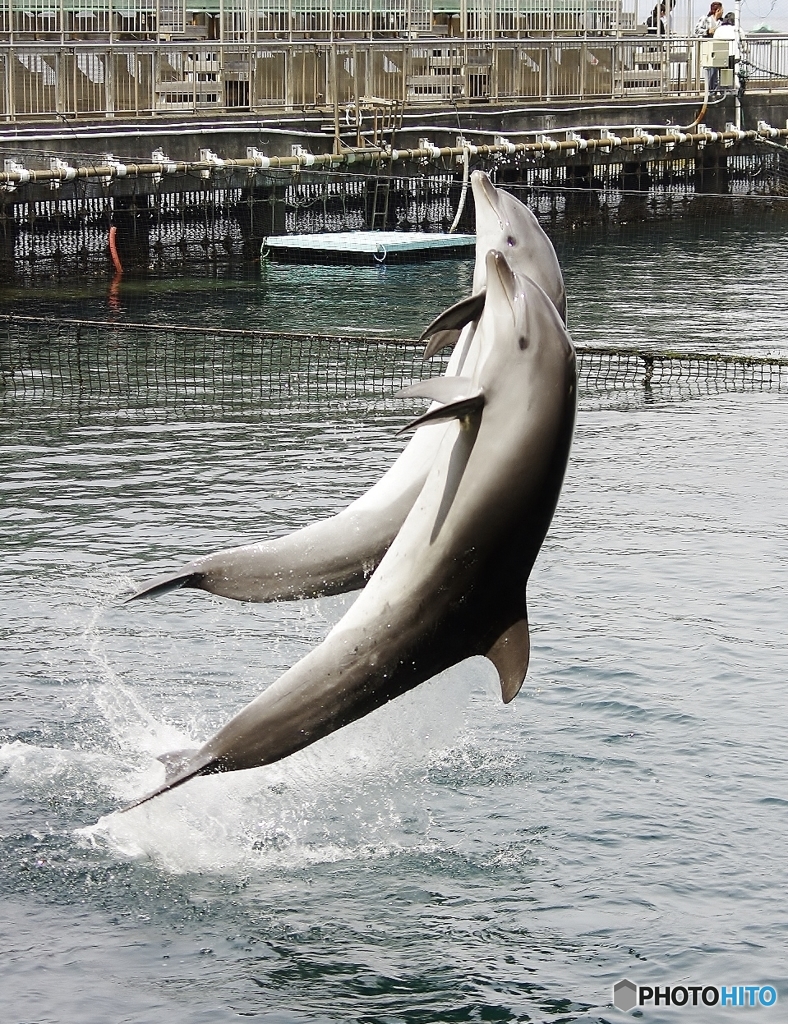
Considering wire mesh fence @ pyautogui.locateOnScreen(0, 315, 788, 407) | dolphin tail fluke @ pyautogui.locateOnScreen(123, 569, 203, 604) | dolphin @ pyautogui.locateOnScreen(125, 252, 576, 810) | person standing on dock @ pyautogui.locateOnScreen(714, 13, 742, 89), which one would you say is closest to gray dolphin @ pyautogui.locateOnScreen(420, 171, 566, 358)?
dolphin @ pyautogui.locateOnScreen(125, 252, 576, 810)

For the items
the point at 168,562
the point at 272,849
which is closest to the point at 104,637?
the point at 168,562

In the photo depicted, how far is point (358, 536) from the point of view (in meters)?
9.71

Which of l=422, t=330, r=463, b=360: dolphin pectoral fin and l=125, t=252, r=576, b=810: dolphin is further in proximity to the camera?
l=422, t=330, r=463, b=360: dolphin pectoral fin

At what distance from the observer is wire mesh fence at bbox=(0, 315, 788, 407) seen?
23609 millimetres

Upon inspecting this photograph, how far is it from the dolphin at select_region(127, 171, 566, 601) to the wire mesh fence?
12.2 metres

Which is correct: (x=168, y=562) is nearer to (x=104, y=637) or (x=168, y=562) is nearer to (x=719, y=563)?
(x=104, y=637)

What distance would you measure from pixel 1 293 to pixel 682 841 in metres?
28.8

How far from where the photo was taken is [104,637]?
44.4ft

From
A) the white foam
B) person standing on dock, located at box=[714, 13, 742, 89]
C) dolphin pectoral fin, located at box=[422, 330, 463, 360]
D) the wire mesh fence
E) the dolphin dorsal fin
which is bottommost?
the white foam

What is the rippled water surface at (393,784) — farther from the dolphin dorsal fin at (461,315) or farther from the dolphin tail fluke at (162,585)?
the dolphin dorsal fin at (461,315)

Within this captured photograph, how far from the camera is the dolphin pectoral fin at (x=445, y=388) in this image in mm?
8453

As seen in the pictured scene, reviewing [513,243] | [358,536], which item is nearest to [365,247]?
[358,536]

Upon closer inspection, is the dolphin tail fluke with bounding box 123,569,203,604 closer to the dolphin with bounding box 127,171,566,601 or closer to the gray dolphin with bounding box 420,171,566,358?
the dolphin with bounding box 127,171,566,601

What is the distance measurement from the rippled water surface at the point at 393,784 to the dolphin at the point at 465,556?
1039 mm
